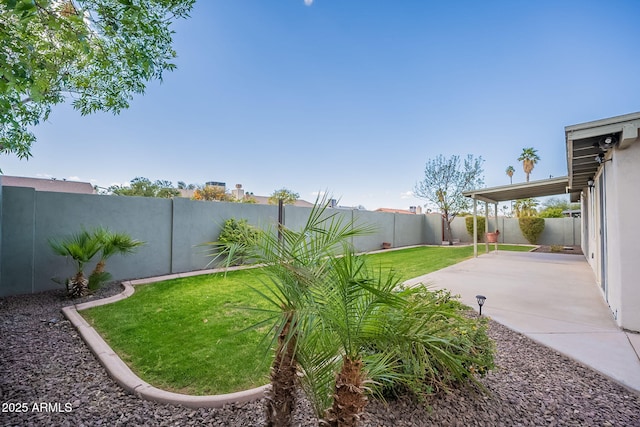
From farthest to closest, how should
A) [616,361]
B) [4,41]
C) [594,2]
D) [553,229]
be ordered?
[553,229] < [594,2] < [616,361] < [4,41]

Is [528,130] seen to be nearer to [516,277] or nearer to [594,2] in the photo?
[594,2]

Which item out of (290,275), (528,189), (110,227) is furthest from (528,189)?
(110,227)

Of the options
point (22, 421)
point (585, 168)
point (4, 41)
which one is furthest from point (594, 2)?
point (22, 421)

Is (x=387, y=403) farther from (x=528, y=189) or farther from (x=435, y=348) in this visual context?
(x=528, y=189)

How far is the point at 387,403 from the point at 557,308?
4518 millimetres

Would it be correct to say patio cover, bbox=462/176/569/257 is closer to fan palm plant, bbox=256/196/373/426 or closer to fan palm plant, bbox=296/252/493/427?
fan palm plant, bbox=296/252/493/427

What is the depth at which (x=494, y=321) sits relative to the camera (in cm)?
420

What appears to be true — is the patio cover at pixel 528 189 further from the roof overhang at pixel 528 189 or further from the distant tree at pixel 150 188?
the distant tree at pixel 150 188

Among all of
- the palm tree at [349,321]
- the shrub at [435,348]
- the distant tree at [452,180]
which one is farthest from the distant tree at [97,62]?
the distant tree at [452,180]

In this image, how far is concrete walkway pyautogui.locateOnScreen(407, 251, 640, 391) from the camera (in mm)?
3121

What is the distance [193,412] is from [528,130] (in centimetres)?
1600

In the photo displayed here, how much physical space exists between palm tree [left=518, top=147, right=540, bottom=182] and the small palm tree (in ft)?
109

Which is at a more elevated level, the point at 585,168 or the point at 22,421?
the point at 585,168

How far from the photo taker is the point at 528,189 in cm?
1091
